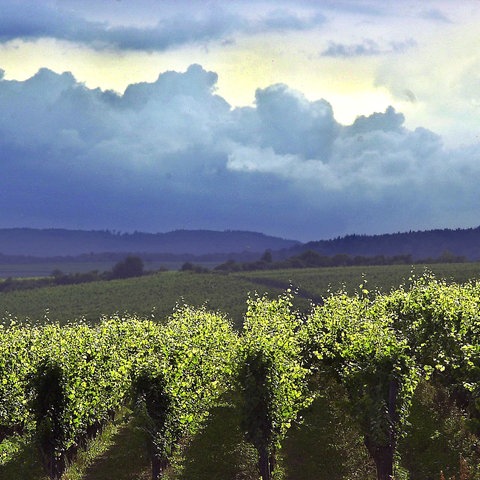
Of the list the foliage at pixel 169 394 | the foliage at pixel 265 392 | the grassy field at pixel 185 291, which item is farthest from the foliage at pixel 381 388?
the grassy field at pixel 185 291

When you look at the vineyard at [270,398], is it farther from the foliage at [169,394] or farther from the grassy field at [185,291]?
the grassy field at [185,291]

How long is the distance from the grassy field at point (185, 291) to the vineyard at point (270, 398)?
8852cm

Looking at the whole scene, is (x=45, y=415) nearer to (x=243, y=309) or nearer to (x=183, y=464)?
(x=183, y=464)

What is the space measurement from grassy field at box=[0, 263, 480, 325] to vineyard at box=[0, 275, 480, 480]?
8852 centimetres

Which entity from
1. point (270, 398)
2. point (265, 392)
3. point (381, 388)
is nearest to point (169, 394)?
point (265, 392)

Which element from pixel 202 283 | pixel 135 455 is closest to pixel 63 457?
pixel 135 455

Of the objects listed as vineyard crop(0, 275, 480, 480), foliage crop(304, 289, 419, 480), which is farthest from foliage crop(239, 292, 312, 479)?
foliage crop(304, 289, 419, 480)

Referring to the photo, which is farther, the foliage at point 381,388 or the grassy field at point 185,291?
the grassy field at point 185,291

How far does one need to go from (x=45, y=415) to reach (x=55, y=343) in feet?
12.5

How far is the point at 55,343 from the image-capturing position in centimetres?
3722

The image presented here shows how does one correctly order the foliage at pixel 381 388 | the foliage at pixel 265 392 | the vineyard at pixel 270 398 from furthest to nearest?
the foliage at pixel 265 392, the vineyard at pixel 270 398, the foliage at pixel 381 388

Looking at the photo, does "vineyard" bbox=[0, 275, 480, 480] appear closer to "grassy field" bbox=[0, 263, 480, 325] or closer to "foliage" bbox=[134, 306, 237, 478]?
"foliage" bbox=[134, 306, 237, 478]

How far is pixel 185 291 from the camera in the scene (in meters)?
174

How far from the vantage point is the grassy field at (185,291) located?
501ft
